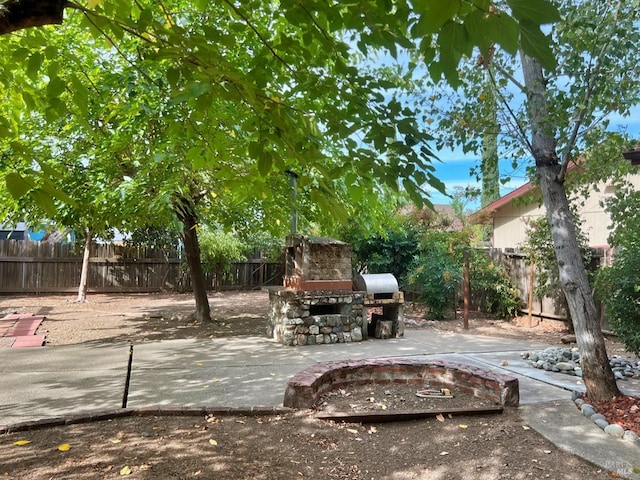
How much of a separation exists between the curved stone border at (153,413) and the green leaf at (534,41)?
11.3 ft

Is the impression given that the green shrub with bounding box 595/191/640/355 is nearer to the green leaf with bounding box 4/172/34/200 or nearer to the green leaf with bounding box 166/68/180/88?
the green leaf with bounding box 166/68/180/88

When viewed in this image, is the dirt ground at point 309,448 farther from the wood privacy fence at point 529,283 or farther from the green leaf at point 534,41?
Answer: the wood privacy fence at point 529,283

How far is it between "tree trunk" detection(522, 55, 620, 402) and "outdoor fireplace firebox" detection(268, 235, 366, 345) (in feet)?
13.4

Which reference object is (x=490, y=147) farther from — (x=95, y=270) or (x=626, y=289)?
(x=95, y=270)

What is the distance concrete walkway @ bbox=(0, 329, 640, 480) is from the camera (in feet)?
12.4

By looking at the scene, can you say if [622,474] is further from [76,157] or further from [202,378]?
[76,157]

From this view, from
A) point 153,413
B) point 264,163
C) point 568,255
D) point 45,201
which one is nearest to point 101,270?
point 153,413

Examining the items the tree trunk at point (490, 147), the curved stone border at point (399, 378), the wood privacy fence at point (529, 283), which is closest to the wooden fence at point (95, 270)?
the wood privacy fence at point (529, 283)

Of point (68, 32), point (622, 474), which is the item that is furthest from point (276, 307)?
point (622, 474)

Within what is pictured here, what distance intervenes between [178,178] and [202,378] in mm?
2973

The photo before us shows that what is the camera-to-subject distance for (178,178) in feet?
22.5

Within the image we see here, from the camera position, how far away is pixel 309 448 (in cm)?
332

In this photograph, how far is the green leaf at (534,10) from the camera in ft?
3.66

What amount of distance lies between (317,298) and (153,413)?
4.21 m
